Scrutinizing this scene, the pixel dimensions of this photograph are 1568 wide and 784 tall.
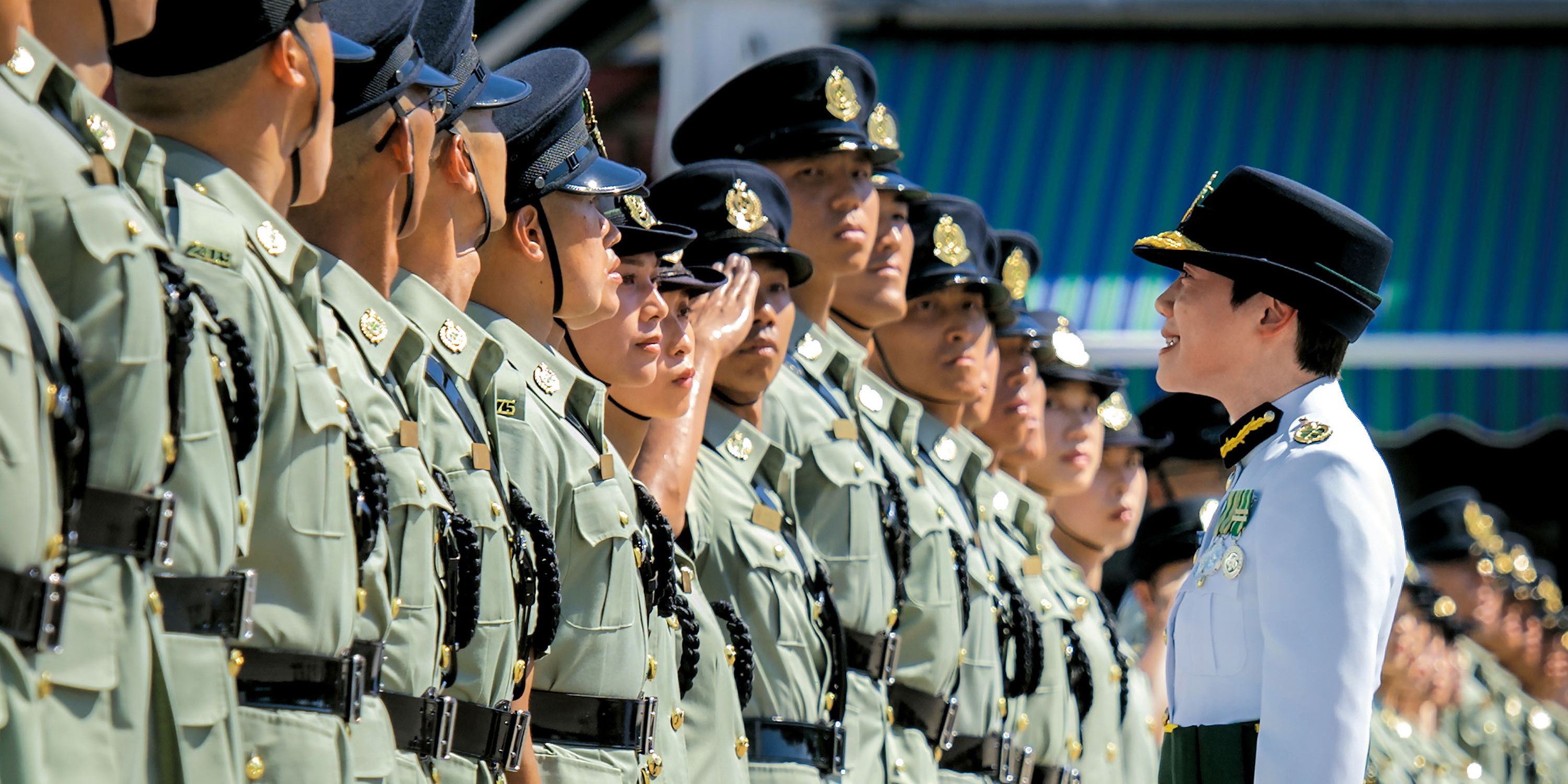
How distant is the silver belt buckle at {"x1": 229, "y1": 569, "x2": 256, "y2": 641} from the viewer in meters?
2.51

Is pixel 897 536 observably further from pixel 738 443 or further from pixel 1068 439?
pixel 1068 439

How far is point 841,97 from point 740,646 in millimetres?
1924

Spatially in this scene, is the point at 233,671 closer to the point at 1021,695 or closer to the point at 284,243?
the point at 284,243

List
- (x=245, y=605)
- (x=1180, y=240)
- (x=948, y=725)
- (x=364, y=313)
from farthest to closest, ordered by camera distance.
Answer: (x=948, y=725)
(x=1180, y=240)
(x=364, y=313)
(x=245, y=605)

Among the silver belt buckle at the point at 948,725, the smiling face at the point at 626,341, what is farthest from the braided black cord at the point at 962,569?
the smiling face at the point at 626,341

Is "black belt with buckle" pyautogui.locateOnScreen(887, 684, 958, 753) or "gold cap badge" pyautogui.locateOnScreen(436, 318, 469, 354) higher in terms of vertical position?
"gold cap badge" pyautogui.locateOnScreen(436, 318, 469, 354)

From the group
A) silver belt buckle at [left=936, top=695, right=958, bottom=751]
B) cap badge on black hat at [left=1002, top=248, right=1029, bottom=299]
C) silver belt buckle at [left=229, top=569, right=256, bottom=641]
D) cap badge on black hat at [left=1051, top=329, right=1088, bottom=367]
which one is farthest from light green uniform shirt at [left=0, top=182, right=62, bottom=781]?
cap badge on black hat at [left=1051, top=329, right=1088, bottom=367]

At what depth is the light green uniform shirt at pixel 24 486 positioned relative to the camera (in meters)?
2.11

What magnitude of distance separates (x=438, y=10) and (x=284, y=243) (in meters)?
0.95

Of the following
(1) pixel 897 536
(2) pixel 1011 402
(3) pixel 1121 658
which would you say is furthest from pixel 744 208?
(3) pixel 1121 658

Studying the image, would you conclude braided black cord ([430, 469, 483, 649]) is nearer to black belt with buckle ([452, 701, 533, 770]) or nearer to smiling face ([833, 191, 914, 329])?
black belt with buckle ([452, 701, 533, 770])

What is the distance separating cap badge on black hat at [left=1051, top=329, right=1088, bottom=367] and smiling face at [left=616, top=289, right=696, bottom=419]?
110 inches

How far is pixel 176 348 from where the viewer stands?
2.40 m

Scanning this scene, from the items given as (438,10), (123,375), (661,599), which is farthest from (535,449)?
(123,375)
